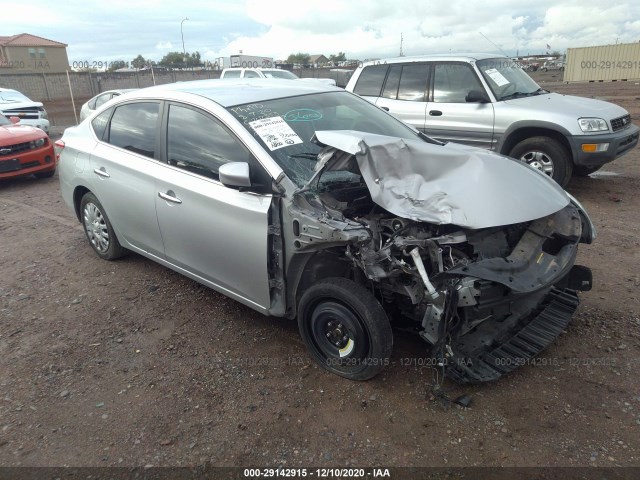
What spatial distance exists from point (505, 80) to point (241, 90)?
14.9ft

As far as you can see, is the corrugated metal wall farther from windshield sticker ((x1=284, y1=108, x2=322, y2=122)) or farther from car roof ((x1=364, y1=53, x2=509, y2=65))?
windshield sticker ((x1=284, y1=108, x2=322, y2=122))

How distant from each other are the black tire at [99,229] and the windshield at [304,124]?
6.87 feet

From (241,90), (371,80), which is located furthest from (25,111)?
(241,90)

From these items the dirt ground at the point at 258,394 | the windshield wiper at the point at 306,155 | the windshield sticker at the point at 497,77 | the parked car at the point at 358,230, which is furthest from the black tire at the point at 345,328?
the windshield sticker at the point at 497,77

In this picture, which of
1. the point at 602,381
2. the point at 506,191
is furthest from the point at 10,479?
the point at 602,381

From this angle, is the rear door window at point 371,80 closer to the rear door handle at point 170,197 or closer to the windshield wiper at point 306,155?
the windshield wiper at point 306,155

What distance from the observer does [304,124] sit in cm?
353

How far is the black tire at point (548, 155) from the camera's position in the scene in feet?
20.2

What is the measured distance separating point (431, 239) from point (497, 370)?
2.97 feet

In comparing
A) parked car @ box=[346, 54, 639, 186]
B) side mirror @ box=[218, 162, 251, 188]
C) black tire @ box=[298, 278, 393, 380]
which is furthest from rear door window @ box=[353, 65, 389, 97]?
black tire @ box=[298, 278, 393, 380]

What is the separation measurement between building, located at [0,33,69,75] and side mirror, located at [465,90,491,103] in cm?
5139

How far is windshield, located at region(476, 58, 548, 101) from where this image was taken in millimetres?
6633

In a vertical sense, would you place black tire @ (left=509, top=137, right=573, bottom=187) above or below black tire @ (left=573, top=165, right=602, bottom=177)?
above

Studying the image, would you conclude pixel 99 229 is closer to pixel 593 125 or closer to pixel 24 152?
pixel 24 152
